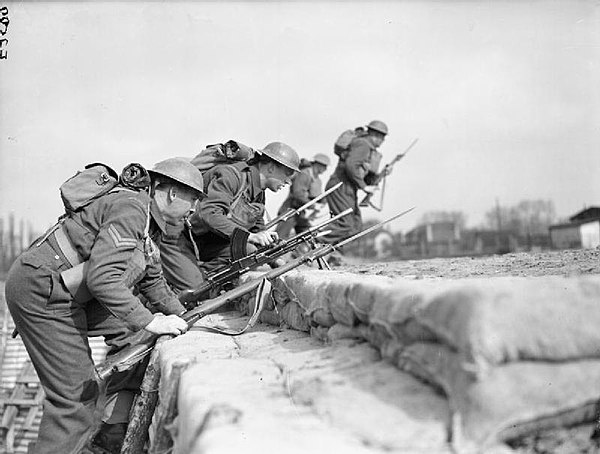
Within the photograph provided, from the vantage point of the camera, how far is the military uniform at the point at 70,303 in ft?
10.0

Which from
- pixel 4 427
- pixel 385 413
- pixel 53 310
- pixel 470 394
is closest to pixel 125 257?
pixel 53 310

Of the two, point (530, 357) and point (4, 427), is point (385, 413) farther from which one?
point (4, 427)

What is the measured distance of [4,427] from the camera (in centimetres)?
1086

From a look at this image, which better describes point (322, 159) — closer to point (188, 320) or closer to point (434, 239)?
point (188, 320)

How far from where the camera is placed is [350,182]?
8.98 metres

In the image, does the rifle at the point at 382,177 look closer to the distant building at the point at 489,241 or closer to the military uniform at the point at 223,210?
the military uniform at the point at 223,210

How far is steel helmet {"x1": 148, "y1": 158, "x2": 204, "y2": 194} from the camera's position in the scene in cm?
366

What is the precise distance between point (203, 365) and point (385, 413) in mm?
1036

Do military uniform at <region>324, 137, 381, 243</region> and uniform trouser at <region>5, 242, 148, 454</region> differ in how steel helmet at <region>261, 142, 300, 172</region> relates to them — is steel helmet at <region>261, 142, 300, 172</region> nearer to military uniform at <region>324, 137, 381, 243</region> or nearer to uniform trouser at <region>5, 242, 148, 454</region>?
uniform trouser at <region>5, 242, 148, 454</region>

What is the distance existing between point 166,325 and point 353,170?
5928 millimetres

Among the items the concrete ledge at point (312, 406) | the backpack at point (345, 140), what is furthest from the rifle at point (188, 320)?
the backpack at point (345, 140)

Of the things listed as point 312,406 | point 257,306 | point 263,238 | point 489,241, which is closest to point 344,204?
point 263,238

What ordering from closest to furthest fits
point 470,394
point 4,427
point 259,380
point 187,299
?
point 470,394, point 259,380, point 187,299, point 4,427

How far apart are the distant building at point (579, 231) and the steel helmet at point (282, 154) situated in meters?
19.9
